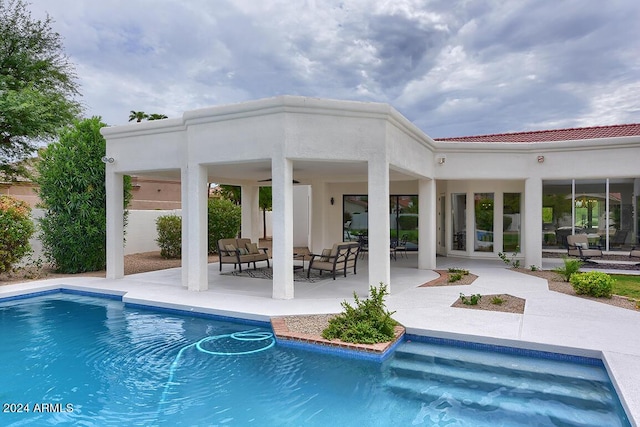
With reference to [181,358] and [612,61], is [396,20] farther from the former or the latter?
[181,358]

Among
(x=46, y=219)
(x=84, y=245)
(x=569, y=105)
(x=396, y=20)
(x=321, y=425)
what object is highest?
(x=396, y=20)

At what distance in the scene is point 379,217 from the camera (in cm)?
968

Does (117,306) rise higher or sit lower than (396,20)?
lower

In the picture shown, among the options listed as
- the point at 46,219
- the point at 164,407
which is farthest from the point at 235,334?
the point at 46,219

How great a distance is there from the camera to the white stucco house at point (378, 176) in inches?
376

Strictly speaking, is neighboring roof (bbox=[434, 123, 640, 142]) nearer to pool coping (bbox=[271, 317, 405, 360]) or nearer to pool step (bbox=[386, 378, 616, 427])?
pool coping (bbox=[271, 317, 405, 360])

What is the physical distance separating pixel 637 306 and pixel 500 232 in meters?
8.69

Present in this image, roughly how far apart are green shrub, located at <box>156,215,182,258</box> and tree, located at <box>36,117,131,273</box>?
15.0 feet

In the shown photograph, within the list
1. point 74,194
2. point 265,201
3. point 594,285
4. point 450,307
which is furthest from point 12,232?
point 594,285

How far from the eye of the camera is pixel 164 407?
16.6 ft

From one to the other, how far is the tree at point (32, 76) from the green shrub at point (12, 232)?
5881 millimetres

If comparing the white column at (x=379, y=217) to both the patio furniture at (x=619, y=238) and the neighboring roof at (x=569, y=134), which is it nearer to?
the neighboring roof at (x=569, y=134)

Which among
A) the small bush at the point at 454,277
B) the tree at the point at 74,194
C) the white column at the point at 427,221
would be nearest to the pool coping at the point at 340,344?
the small bush at the point at 454,277

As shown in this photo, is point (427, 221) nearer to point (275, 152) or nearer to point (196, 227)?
point (275, 152)
